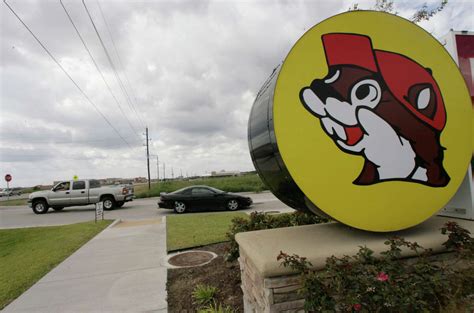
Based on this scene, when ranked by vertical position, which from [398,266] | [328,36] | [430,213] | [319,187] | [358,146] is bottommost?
[398,266]

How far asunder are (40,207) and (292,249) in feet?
63.3

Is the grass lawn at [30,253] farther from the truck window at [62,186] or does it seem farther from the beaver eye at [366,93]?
the truck window at [62,186]

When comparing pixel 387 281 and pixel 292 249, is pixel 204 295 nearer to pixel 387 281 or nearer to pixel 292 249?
pixel 292 249

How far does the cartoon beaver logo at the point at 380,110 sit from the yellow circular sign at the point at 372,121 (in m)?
0.01

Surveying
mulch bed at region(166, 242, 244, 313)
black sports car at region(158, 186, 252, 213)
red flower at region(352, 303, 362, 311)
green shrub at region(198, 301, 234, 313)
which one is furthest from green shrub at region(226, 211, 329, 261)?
black sports car at region(158, 186, 252, 213)

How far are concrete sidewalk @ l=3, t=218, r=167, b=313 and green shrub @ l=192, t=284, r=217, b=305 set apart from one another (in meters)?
0.41

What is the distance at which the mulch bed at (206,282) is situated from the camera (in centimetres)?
394

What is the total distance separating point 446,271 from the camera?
2.69 metres

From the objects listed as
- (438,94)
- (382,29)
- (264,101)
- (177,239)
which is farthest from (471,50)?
(177,239)

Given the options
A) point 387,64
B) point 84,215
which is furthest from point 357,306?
point 84,215

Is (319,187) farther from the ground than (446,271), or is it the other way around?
(319,187)

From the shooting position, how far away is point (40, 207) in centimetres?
1789

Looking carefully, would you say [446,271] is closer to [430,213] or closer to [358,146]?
[430,213]

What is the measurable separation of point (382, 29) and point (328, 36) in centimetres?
67
